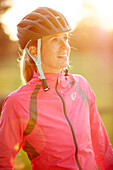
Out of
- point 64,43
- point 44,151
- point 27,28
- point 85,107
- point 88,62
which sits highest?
point 27,28

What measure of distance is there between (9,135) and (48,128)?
0.33 meters

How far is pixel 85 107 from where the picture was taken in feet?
7.07

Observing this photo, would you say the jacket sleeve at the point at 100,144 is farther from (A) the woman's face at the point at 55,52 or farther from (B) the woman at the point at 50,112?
(A) the woman's face at the point at 55,52

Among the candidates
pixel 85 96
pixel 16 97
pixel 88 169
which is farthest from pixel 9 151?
pixel 85 96

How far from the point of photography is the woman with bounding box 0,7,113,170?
1.96 m

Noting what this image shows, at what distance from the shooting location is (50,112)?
2.06m

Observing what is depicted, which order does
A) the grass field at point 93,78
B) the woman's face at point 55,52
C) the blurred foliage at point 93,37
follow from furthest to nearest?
the blurred foliage at point 93,37, the grass field at point 93,78, the woman's face at point 55,52

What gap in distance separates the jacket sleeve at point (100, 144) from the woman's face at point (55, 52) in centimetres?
48

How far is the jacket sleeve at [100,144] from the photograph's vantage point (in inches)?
86.4

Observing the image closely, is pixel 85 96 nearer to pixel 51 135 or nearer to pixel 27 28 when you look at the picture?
pixel 51 135

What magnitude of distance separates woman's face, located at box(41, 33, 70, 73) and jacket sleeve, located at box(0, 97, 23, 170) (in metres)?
0.52

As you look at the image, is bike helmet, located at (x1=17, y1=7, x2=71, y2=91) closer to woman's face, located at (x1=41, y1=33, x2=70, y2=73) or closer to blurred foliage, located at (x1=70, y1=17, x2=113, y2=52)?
woman's face, located at (x1=41, y1=33, x2=70, y2=73)

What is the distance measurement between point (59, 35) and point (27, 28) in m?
0.33

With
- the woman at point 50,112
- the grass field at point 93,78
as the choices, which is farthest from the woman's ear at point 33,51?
the grass field at point 93,78
